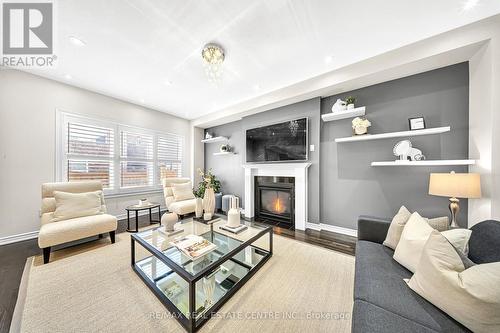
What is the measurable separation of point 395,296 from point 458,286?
0.29 m

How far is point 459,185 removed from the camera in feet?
5.42

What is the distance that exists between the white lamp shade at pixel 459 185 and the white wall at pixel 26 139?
18.1 ft

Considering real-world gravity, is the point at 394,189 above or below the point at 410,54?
below

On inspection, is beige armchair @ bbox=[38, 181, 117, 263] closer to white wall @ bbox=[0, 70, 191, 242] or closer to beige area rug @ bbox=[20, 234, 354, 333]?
beige area rug @ bbox=[20, 234, 354, 333]

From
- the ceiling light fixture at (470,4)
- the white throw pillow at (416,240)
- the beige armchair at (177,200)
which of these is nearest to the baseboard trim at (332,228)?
the white throw pillow at (416,240)

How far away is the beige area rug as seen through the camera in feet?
3.97

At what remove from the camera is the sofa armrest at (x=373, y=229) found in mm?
1616

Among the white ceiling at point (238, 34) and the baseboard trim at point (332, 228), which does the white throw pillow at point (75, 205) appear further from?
the baseboard trim at point (332, 228)

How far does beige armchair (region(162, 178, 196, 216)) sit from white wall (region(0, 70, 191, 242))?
5.89 feet

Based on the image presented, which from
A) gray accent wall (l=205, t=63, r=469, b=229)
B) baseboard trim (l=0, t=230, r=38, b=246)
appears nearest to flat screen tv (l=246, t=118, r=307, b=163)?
gray accent wall (l=205, t=63, r=469, b=229)

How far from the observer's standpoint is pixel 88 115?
3256mm

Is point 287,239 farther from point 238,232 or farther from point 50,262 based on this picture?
point 50,262

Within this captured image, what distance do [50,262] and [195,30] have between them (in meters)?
3.14

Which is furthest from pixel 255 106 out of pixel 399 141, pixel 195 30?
pixel 399 141
